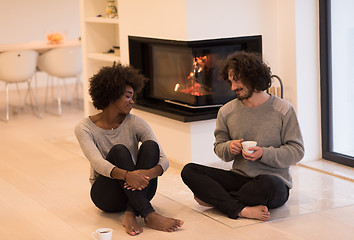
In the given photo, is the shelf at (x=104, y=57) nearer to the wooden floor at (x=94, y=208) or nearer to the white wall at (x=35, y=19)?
the wooden floor at (x=94, y=208)

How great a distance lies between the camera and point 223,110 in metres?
3.56

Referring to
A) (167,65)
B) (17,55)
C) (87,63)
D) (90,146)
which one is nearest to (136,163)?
(90,146)

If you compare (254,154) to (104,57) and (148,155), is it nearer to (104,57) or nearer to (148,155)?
(148,155)

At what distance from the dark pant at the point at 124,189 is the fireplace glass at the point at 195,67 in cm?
126

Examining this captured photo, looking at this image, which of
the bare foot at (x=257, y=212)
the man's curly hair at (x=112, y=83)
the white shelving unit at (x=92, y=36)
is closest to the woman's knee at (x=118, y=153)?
the man's curly hair at (x=112, y=83)

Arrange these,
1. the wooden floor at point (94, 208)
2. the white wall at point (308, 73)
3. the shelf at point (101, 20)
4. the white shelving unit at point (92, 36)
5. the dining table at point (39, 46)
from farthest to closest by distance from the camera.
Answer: the dining table at point (39, 46), the white shelving unit at point (92, 36), the shelf at point (101, 20), the white wall at point (308, 73), the wooden floor at point (94, 208)

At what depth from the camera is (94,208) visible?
3760 millimetres

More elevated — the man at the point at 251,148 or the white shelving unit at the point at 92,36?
the white shelving unit at the point at 92,36

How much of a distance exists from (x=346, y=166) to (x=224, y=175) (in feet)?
4.31

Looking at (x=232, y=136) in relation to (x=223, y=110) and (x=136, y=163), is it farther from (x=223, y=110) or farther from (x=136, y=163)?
(x=136, y=163)

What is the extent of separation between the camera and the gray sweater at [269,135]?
11.1 ft

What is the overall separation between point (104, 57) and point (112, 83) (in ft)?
7.20

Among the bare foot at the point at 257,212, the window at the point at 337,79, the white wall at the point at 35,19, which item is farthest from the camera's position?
the white wall at the point at 35,19

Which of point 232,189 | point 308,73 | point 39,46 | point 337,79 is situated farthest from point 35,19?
point 232,189
